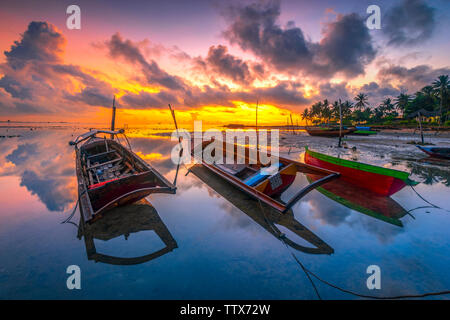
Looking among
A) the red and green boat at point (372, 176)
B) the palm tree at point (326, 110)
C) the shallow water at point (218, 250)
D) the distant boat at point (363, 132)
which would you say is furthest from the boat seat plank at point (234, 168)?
the palm tree at point (326, 110)

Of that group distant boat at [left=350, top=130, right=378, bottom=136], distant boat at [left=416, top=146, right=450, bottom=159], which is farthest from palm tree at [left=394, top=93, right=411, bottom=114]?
distant boat at [left=416, top=146, right=450, bottom=159]

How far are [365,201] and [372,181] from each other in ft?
3.67

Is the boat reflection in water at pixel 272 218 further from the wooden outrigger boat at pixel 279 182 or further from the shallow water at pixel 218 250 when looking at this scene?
the wooden outrigger boat at pixel 279 182

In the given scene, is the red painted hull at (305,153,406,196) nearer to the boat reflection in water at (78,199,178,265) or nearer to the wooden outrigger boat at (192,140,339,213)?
the wooden outrigger boat at (192,140,339,213)

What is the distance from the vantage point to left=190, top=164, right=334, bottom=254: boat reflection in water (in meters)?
4.27

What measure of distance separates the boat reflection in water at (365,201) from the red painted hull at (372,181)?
261 millimetres

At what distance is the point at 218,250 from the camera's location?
4152mm

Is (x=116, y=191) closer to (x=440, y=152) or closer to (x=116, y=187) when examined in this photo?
(x=116, y=187)

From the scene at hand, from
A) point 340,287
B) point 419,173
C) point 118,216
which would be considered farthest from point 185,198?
point 419,173

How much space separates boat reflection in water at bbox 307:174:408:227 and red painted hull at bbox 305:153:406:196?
261 millimetres

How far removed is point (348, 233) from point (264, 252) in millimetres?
2717

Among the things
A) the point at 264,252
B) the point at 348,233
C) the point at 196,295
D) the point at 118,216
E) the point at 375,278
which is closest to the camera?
the point at 196,295

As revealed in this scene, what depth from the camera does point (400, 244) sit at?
430 cm
